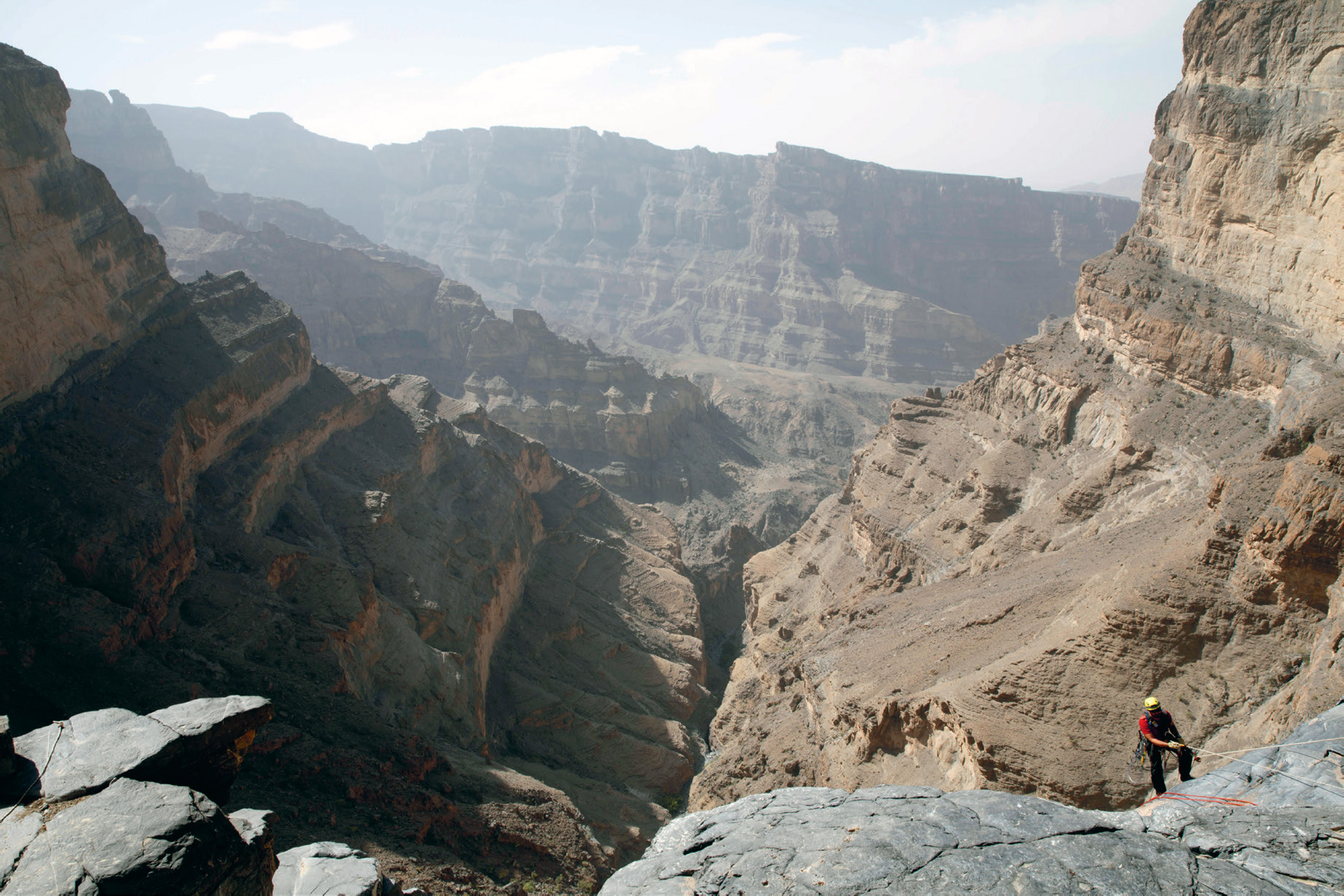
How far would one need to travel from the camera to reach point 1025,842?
35.0 feet

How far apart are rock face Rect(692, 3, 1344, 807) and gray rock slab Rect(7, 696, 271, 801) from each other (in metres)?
15.6

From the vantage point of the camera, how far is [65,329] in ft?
91.5

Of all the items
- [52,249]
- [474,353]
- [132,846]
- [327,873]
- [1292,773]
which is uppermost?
[52,249]

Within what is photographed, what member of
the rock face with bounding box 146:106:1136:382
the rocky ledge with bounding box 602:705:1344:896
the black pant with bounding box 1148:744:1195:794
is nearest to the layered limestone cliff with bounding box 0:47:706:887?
the rocky ledge with bounding box 602:705:1344:896

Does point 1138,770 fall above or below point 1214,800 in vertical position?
below

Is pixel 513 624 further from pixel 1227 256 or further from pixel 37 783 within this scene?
pixel 1227 256

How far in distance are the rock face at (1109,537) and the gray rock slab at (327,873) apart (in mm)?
13260

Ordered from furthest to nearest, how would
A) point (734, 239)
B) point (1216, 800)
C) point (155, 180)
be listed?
1. point (734, 239)
2. point (155, 180)
3. point (1216, 800)

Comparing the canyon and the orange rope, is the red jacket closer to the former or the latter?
the canyon

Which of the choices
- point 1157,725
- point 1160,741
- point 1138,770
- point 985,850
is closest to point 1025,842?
point 985,850

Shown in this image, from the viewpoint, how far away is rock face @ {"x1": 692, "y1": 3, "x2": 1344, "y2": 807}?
17250mm

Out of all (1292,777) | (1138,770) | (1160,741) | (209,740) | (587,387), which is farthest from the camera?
(587,387)

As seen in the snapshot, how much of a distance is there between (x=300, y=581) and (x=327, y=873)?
15487 millimetres

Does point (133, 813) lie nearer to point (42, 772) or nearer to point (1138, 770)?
point (42, 772)
